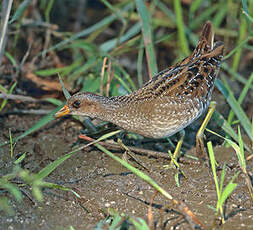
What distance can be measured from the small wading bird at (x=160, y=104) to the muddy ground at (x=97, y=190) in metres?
0.42

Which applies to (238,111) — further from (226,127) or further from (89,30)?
(89,30)

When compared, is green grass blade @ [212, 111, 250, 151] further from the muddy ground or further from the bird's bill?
the bird's bill

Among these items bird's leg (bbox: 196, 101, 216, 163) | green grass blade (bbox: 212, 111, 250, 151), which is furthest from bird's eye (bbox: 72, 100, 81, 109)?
green grass blade (bbox: 212, 111, 250, 151)

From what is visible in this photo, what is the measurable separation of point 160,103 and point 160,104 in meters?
0.01

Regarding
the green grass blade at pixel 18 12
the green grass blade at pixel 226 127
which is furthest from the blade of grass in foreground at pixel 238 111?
the green grass blade at pixel 18 12

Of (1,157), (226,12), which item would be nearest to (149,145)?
(1,157)

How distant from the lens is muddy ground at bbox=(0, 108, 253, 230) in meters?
3.81

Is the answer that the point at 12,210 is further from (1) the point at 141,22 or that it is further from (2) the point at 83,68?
(1) the point at 141,22

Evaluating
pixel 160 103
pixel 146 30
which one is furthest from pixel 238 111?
pixel 146 30

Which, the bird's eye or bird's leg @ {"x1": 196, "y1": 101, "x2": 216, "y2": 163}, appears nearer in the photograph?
the bird's eye

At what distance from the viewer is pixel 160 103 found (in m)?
4.54

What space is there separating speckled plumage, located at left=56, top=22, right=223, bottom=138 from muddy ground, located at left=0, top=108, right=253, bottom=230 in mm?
481

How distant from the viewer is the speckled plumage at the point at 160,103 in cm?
447

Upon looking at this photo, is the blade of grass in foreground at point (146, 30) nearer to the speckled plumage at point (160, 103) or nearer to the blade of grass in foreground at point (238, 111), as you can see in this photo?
the speckled plumage at point (160, 103)
